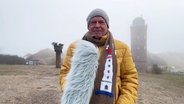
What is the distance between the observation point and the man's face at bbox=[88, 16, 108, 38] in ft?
7.20

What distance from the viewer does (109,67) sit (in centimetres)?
211

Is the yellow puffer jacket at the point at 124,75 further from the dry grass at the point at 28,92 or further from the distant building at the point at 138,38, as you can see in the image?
the distant building at the point at 138,38

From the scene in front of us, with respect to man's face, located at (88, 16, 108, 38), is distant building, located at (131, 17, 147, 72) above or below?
above

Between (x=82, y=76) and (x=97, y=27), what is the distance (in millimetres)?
411

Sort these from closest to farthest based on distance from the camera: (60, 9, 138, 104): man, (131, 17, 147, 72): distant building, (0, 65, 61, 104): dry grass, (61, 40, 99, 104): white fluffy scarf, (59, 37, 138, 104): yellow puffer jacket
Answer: (61, 40, 99, 104): white fluffy scarf < (60, 9, 138, 104): man < (59, 37, 138, 104): yellow puffer jacket < (0, 65, 61, 104): dry grass < (131, 17, 147, 72): distant building

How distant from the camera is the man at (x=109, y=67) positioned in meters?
2.05

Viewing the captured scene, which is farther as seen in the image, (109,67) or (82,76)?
(109,67)

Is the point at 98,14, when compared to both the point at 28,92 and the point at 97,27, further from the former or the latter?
the point at 28,92

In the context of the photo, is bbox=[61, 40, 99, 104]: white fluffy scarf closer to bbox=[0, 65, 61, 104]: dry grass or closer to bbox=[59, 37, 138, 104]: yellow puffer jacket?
bbox=[59, 37, 138, 104]: yellow puffer jacket

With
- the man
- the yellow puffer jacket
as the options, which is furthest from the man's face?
the yellow puffer jacket

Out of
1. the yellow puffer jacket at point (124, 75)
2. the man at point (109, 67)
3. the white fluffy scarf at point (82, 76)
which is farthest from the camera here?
the yellow puffer jacket at point (124, 75)

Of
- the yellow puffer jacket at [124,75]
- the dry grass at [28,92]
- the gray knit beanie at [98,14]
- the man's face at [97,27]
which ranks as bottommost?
the dry grass at [28,92]

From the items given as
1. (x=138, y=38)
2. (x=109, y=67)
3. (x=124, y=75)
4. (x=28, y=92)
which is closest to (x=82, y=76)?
(x=109, y=67)

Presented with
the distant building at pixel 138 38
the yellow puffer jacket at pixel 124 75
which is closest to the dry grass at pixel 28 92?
the yellow puffer jacket at pixel 124 75
